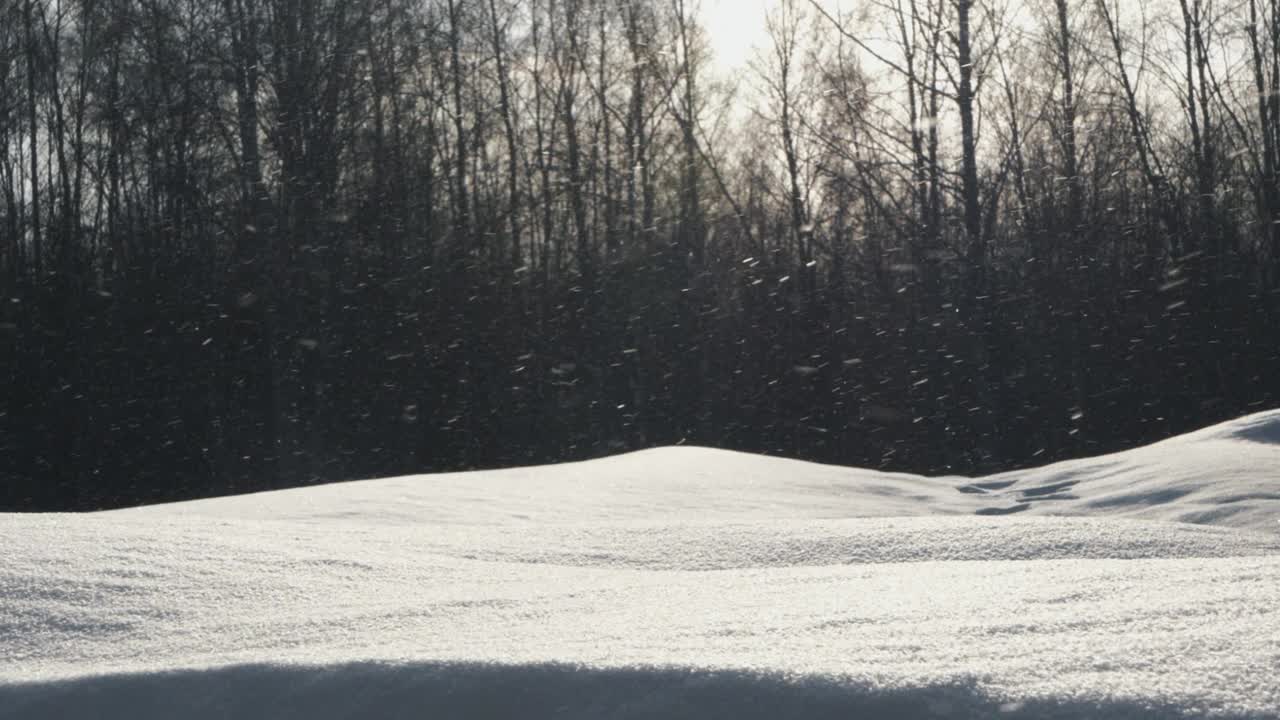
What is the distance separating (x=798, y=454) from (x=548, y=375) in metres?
3.32

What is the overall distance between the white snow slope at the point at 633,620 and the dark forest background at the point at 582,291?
10088 millimetres

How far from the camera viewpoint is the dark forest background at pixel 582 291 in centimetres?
1269

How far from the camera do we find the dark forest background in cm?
1269

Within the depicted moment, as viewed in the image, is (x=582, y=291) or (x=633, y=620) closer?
(x=633, y=620)

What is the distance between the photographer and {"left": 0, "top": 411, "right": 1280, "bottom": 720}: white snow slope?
1052 mm

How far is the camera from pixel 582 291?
14273 mm

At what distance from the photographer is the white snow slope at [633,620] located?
1.05 m

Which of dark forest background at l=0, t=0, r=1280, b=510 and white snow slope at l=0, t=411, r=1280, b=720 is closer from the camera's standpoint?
white snow slope at l=0, t=411, r=1280, b=720

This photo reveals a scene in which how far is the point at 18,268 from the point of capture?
14852mm

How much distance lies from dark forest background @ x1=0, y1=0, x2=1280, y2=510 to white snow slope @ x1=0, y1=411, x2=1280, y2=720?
33.1 feet

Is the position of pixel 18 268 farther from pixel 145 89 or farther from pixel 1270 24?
pixel 1270 24

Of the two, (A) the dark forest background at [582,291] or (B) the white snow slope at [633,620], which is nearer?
(B) the white snow slope at [633,620]

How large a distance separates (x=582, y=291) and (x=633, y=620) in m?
12.9

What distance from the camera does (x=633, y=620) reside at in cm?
148
